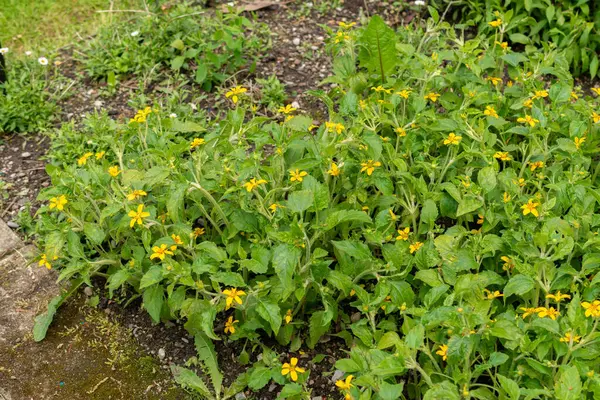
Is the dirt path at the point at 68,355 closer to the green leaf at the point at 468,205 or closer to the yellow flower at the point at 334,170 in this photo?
the yellow flower at the point at 334,170

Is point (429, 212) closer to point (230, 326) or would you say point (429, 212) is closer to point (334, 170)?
point (334, 170)

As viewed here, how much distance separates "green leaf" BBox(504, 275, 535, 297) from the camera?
2616 mm

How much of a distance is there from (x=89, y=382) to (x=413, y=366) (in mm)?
1380

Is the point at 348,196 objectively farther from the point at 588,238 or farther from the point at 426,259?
the point at 588,238

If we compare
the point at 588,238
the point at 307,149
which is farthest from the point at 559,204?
the point at 307,149

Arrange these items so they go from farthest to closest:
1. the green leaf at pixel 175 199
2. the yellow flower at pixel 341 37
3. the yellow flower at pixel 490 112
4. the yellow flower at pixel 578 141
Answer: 1. the yellow flower at pixel 341 37
2. the yellow flower at pixel 490 112
3. the yellow flower at pixel 578 141
4. the green leaf at pixel 175 199

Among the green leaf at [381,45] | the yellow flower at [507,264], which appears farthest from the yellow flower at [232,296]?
the green leaf at [381,45]

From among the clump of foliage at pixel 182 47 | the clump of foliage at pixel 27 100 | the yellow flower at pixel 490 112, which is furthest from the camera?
the clump of foliage at pixel 182 47

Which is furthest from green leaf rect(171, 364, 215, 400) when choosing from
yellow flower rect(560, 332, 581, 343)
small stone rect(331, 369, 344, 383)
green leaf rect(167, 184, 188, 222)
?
yellow flower rect(560, 332, 581, 343)

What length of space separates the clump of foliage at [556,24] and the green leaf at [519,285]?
2.03 meters

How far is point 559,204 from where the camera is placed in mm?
3012

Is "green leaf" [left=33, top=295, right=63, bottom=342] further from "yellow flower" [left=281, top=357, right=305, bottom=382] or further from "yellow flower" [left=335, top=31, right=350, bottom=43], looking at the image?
"yellow flower" [left=335, top=31, right=350, bottom=43]

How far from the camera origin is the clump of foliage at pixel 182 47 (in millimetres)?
4281

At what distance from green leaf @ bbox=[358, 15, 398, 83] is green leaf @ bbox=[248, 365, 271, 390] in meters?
1.77
